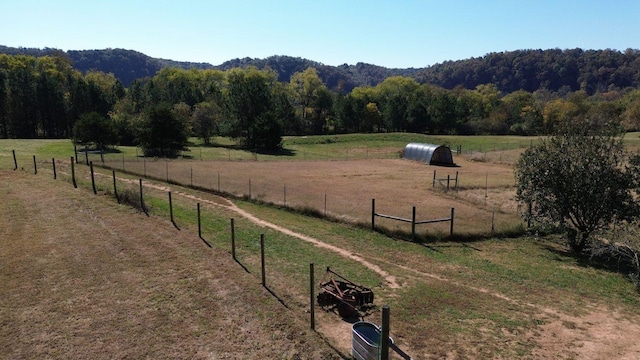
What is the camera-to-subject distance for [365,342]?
8.28m

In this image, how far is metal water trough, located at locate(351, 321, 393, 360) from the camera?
812cm

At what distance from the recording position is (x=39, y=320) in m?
9.95

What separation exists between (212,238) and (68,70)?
12018cm

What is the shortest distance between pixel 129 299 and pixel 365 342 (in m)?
6.83

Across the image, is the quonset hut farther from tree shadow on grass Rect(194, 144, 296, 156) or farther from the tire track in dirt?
the tire track in dirt

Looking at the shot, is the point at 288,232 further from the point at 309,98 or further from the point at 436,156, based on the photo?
the point at 309,98

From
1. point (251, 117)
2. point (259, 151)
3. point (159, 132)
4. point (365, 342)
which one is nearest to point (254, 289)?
point (365, 342)

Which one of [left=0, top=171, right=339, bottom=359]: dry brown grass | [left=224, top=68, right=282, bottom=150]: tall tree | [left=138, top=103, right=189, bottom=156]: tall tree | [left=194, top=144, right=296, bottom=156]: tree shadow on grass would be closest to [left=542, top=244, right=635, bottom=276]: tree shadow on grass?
[left=0, top=171, right=339, bottom=359]: dry brown grass

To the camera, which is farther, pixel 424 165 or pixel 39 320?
pixel 424 165

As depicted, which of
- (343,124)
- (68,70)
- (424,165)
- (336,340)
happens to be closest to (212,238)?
(336,340)

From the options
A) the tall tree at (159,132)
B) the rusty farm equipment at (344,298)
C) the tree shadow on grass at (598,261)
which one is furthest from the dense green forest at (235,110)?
A: the rusty farm equipment at (344,298)

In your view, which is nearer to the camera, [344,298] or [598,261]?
[344,298]

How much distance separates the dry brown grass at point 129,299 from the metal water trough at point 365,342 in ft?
2.08

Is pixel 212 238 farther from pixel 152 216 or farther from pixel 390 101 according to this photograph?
pixel 390 101
